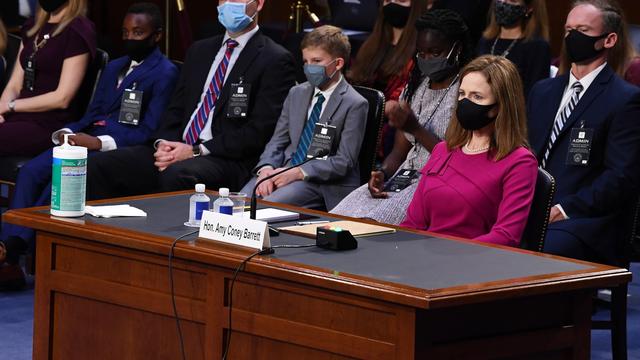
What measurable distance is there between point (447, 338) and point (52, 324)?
4.37 feet

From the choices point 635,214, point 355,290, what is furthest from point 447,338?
point 635,214

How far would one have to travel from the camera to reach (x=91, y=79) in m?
6.08

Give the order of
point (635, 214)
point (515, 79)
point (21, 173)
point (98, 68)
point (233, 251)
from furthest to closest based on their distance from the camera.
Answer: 1. point (98, 68)
2. point (21, 173)
3. point (635, 214)
4. point (515, 79)
5. point (233, 251)

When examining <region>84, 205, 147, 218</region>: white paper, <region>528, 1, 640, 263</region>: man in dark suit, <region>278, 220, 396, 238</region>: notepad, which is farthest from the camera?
<region>528, 1, 640, 263</region>: man in dark suit

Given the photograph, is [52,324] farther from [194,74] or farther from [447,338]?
[194,74]

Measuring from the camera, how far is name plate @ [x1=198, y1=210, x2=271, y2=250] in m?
2.93

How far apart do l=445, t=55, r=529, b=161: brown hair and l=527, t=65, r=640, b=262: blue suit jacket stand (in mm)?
820

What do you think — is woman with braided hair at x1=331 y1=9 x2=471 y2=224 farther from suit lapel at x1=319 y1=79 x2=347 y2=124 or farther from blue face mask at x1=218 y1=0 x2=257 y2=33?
Result: blue face mask at x1=218 y1=0 x2=257 y2=33

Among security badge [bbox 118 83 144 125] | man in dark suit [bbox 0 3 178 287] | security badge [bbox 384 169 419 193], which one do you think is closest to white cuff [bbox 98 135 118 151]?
man in dark suit [bbox 0 3 178 287]

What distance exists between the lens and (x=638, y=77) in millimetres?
5195

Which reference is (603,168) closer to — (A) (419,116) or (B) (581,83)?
(B) (581,83)

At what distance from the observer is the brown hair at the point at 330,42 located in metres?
5.09

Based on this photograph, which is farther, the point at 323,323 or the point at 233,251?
the point at 233,251

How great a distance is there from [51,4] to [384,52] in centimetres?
180
